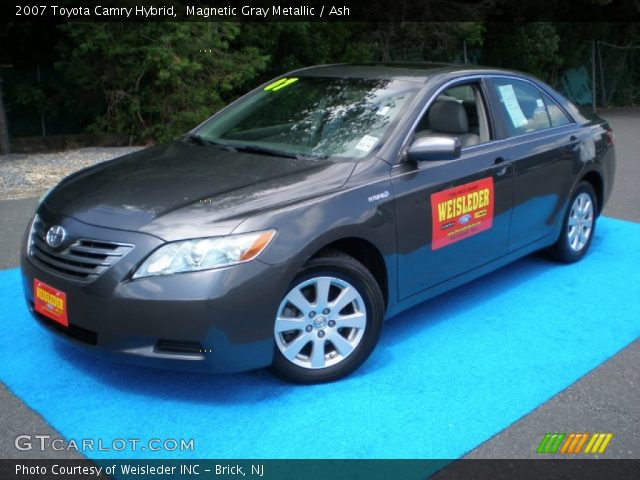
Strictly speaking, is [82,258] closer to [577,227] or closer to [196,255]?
[196,255]

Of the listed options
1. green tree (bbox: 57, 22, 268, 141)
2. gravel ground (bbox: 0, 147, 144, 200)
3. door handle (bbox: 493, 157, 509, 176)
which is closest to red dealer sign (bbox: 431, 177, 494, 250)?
door handle (bbox: 493, 157, 509, 176)

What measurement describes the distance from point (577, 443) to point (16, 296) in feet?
12.7

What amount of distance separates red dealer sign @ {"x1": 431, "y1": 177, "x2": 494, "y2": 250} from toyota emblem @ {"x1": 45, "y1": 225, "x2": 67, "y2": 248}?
2.09 m

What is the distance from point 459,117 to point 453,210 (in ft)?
2.03

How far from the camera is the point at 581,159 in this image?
5.88 m

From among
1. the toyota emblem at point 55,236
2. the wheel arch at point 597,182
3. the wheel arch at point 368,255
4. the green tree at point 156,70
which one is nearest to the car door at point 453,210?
the wheel arch at point 368,255

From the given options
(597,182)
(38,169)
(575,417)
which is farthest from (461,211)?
(38,169)

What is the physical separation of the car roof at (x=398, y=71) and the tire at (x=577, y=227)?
1.27 meters

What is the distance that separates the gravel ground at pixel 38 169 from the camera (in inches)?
356

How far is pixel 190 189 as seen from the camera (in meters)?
3.92

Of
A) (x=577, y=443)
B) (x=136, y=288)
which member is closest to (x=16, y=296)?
(x=136, y=288)

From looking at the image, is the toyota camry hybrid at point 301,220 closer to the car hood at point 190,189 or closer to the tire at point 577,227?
the car hood at point 190,189

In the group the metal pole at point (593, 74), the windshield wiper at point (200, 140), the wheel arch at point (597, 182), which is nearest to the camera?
the windshield wiper at point (200, 140)

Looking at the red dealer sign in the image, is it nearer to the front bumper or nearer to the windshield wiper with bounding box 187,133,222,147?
the front bumper
